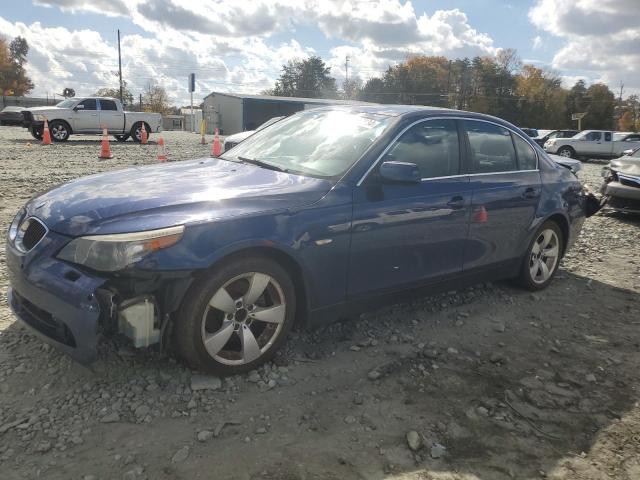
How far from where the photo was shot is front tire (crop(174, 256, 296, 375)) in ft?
9.45

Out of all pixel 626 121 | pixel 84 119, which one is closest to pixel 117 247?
pixel 84 119

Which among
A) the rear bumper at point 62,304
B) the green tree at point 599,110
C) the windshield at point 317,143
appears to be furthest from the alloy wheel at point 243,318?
the green tree at point 599,110

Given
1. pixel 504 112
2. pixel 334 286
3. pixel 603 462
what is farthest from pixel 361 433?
pixel 504 112

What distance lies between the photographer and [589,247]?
7012 mm

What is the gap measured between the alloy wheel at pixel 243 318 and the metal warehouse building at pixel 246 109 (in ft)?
137

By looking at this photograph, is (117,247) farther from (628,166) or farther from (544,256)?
(628,166)

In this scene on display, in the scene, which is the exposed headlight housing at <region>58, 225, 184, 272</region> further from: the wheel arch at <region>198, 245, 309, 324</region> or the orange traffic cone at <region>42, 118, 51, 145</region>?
the orange traffic cone at <region>42, 118, 51, 145</region>

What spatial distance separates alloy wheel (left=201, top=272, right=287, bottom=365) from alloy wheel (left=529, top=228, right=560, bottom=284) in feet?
9.41

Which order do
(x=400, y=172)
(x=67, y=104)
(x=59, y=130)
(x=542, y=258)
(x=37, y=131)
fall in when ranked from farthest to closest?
1. (x=67, y=104)
2. (x=59, y=130)
3. (x=37, y=131)
4. (x=542, y=258)
5. (x=400, y=172)

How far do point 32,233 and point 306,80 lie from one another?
8431 centimetres

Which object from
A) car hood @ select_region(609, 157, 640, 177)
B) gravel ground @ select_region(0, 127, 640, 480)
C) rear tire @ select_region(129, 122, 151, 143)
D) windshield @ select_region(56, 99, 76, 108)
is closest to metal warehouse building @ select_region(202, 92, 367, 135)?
rear tire @ select_region(129, 122, 151, 143)

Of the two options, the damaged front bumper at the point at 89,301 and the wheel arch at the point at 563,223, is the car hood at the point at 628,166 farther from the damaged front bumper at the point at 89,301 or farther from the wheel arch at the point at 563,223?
the damaged front bumper at the point at 89,301

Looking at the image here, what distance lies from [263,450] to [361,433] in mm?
530

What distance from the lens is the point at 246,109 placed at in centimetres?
4653
